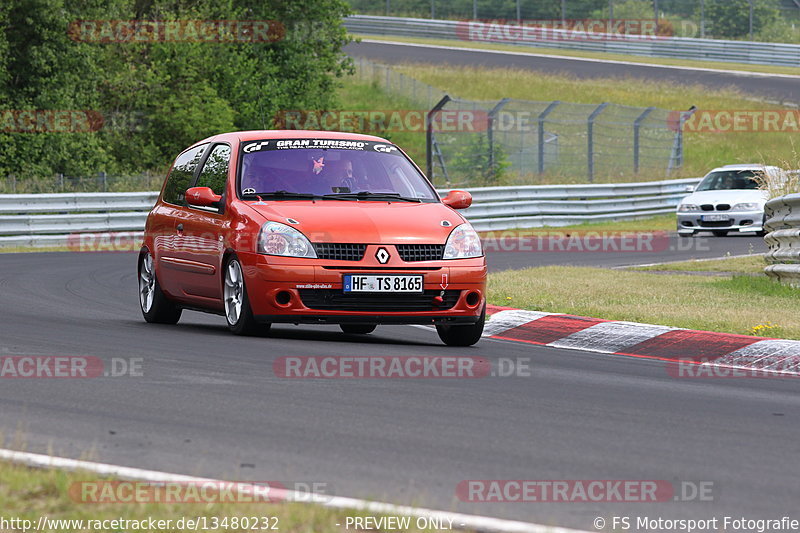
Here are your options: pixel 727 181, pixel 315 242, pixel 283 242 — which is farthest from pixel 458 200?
pixel 727 181

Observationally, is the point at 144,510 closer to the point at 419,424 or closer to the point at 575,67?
the point at 419,424

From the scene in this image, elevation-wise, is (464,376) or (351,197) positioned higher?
(351,197)

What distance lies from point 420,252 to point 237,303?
1399 mm

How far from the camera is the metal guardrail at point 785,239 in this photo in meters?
13.9

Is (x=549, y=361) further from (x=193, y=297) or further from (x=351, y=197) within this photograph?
(x=193, y=297)

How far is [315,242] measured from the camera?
9531 millimetres

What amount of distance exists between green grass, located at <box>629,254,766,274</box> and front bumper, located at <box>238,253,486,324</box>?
8.05m

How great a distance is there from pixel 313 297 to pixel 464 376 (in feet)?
5.74

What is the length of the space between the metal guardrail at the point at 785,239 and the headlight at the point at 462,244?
4.88 meters

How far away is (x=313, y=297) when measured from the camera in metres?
9.52

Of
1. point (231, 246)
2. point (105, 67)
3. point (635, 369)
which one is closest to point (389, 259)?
point (231, 246)
